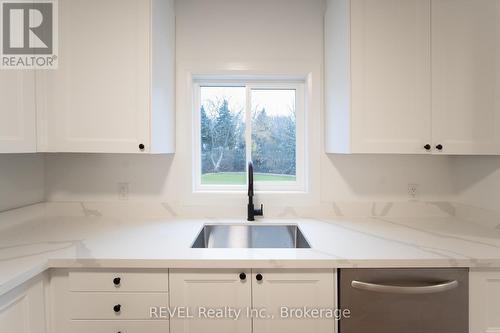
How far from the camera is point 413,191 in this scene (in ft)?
5.86

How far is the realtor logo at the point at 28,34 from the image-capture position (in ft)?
→ 4.29

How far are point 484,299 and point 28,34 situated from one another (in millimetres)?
2466

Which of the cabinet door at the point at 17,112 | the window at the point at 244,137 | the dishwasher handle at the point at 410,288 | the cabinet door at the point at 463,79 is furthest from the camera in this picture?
the window at the point at 244,137

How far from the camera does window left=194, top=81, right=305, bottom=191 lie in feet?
6.28

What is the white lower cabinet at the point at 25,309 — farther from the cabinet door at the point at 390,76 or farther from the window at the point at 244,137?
the cabinet door at the point at 390,76

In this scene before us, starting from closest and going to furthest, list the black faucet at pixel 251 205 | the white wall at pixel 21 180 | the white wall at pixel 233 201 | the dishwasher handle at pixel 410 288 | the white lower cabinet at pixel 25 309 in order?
1. the white lower cabinet at pixel 25 309
2. the dishwasher handle at pixel 410 288
3. the white wall at pixel 21 180
4. the black faucet at pixel 251 205
5. the white wall at pixel 233 201

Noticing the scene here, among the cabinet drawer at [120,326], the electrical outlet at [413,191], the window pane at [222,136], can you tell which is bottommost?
the cabinet drawer at [120,326]

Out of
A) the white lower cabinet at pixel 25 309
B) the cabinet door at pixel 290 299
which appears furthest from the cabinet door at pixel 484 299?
the white lower cabinet at pixel 25 309

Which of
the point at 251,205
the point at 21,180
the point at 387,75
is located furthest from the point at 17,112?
the point at 387,75

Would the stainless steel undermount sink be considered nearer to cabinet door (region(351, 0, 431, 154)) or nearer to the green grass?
the green grass

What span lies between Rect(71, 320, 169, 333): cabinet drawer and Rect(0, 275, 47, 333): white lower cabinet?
0.43 feet

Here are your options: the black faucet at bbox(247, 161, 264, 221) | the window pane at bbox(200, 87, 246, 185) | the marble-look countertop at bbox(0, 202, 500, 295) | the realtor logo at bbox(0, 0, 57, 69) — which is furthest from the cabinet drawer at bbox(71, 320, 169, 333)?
the realtor logo at bbox(0, 0, 57, 69)

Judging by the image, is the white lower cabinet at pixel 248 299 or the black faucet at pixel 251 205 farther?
the black faucet at pixel 251 205

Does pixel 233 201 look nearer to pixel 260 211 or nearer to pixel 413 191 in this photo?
pixel 260 211
